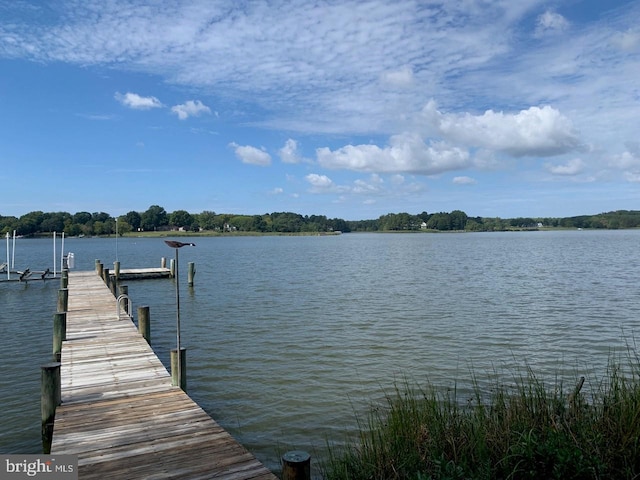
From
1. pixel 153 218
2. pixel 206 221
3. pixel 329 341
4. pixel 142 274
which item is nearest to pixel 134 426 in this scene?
pixel 329 341

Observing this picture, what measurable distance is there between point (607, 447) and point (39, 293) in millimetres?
29185

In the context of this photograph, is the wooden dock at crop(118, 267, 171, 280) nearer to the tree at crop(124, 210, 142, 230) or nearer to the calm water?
the calm water

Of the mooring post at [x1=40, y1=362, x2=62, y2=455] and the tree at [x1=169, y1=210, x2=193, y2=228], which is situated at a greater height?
the tree at [x1=169, y1=210, x2=193, y2=228]

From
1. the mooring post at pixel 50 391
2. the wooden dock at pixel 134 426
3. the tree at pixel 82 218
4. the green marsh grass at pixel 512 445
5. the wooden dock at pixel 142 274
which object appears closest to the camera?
the green marsh grass at pixel 512 445

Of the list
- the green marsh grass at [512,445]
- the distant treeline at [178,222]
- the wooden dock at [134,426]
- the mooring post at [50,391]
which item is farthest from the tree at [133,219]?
the green marsh grass at [512,445]

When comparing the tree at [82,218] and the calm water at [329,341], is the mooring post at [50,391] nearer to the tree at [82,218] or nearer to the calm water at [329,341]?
the calm water at [329,341]

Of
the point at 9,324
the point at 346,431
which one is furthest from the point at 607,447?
the point at 9,324

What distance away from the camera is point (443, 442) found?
564cm

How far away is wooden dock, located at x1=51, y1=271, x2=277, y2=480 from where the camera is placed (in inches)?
212

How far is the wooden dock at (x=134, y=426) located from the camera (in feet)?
17.7

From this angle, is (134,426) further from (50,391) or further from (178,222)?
(178,222)

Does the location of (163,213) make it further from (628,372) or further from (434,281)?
(628,372)

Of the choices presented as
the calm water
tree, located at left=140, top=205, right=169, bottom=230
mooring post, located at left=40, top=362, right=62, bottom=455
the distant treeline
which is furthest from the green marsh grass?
tree, located at left=140, top=205, right=169, bottom=230

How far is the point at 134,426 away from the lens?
21.7ft
